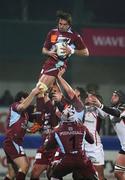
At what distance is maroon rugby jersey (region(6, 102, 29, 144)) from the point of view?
13.2 metres

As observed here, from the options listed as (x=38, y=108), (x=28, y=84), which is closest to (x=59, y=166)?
(x=38, y=108)

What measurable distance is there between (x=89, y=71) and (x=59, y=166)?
1129 cm

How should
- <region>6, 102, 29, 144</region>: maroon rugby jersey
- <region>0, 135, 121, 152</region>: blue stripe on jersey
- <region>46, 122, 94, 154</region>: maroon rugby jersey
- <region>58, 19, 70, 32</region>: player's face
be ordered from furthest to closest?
<region>0, 135, 121, 152</region>: blue stripe on jersey < <region>6, 102, 29, 144</region>: maroon rugby jersey < <region>58, 19, 70, 32</region>: player's face < <region>46, 122, 94, 154</region>: maroon rugby jersey

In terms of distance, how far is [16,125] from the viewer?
43.7 feet

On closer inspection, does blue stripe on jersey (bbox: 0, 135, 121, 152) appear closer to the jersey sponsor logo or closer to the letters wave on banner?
the letters wave on banner

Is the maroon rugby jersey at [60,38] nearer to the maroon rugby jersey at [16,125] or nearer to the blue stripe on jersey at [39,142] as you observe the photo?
the maroon rugby jersey at [16,125]

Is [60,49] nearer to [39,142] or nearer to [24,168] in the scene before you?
[24,168]

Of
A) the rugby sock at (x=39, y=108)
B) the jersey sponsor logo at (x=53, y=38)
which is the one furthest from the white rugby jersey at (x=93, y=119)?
the jersey sponsor logo at (x=53, y=38)

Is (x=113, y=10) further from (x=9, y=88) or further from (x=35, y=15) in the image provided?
(x=9, y=88)

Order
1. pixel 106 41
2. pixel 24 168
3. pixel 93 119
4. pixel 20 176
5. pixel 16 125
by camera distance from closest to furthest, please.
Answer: pixel 20 176, pixel 24 168, pixel 16 125, pixel 93 119, pixel 106 41

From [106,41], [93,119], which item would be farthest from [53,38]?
[106,41]

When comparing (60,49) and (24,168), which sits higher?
(60,49)

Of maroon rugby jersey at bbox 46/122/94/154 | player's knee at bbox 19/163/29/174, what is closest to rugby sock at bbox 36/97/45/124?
player's knee at bbox 19/163/29/174

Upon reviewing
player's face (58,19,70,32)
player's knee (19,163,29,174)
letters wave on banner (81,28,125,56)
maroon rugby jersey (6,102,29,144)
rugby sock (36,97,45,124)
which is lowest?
player's knee (19,163,29,174)
